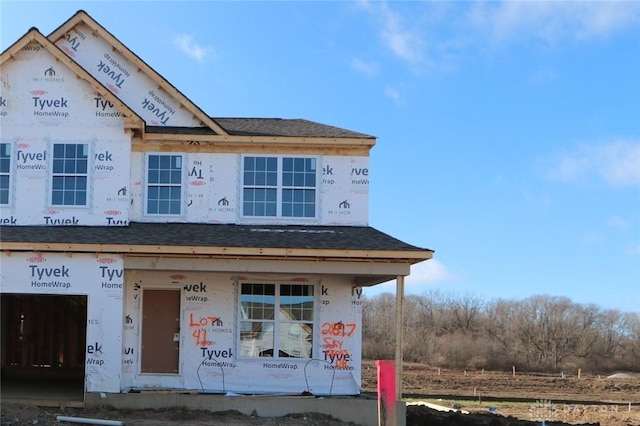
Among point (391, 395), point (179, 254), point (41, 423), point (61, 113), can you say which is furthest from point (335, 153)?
point (391, 395)

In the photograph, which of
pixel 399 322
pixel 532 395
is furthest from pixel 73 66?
pixel 532 395

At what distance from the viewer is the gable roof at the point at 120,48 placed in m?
16.0

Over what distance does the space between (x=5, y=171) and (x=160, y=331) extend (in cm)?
497

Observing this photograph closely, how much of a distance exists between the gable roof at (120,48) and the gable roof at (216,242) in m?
3.32

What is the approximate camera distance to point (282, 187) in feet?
50.2

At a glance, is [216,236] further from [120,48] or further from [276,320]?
[120,48]

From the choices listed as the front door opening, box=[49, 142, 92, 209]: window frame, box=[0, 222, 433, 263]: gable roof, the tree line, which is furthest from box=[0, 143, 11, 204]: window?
the tree line

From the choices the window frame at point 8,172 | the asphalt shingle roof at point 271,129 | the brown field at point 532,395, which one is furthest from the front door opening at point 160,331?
the brown field at point 532,395

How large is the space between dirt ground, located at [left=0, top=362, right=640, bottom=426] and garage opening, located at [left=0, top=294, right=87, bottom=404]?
5639 mm

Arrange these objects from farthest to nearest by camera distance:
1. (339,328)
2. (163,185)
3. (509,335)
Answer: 1. (509,335)
2. (163,185)
3. (339,328)

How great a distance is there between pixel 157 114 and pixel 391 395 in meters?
11.3

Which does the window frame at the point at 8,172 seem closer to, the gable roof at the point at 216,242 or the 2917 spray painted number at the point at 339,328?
the gable roof at the point at 216,242

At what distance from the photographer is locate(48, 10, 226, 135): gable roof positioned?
1596 centimetres

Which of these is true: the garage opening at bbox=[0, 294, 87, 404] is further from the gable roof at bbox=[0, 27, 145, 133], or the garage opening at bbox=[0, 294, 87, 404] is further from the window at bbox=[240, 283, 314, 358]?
the gable roof at bbox=[0, 27, 145, 133]
